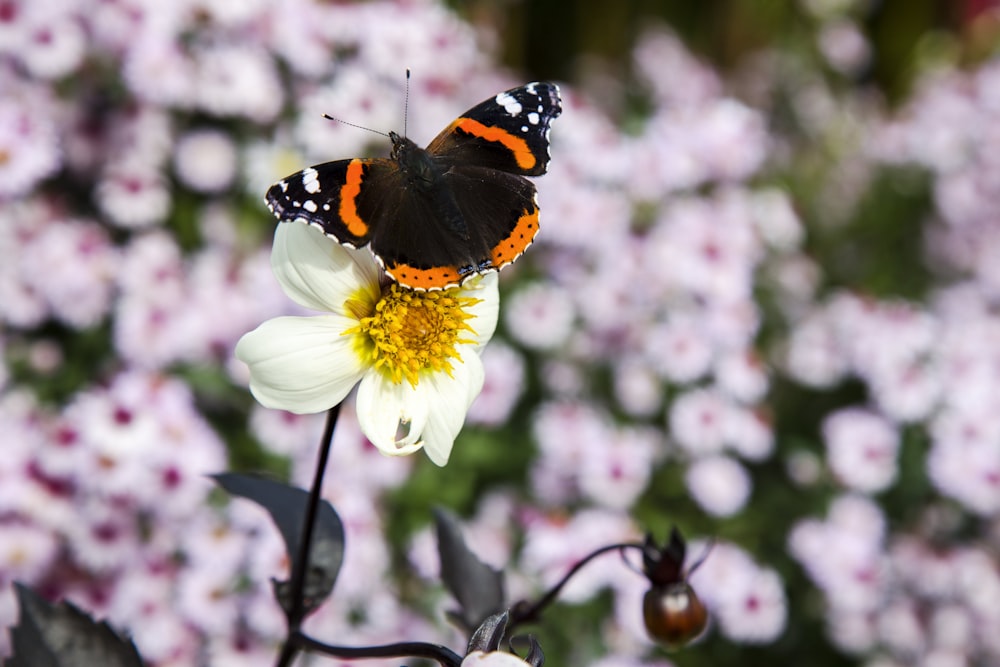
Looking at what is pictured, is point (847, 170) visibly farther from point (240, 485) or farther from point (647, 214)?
point (240, 485)

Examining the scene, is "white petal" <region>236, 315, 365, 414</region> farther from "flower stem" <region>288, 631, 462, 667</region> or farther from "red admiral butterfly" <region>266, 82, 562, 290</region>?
"flower stem" <region>288, 631, 462, 667</region>

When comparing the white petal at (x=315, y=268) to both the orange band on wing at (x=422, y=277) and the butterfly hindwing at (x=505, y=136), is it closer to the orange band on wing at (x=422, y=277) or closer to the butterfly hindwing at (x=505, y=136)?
the orange band on wing at (x=422, y=277)

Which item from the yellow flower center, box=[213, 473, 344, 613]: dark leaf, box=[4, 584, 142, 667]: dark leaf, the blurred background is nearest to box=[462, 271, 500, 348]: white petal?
the yellow flower center

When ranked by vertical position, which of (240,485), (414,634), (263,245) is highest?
(240,485)

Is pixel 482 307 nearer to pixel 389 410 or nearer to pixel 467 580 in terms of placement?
pixel 389 410

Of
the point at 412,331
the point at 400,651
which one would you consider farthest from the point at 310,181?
the point at 400,651

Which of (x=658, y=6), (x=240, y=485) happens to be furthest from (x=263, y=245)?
(x=658, y=6)
